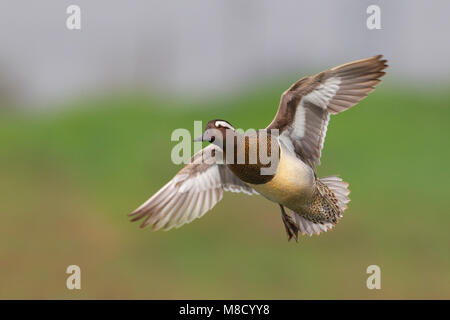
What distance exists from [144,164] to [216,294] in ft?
12.7

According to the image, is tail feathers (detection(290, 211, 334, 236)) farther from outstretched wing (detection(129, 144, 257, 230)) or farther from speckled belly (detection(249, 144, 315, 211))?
speckled belly (detection(249, 144, 315, 211))

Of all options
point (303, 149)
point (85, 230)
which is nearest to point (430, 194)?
point (85, 230)

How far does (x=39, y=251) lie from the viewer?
1648 centimetres

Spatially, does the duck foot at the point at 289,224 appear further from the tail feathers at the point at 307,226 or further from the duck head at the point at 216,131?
the duck head at the point at 216,131

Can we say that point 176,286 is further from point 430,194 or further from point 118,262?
point 430,194

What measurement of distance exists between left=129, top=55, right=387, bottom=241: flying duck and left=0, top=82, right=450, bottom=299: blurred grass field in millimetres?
9908

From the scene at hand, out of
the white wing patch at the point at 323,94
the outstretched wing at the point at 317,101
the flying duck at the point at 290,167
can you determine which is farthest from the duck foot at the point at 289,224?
the white wing patch at the point at 323,94

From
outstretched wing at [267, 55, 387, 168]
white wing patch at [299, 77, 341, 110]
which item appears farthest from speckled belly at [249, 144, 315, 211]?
white wing patch at [299, 77, 341, 110]

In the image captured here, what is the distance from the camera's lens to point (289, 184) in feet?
13.3

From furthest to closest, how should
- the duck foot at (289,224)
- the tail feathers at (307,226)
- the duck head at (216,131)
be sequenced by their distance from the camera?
the tail feathers at (307,226)
the duck foot at (289,224)
the duck head at (216,131)

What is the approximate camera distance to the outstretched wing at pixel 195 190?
4.48 metres

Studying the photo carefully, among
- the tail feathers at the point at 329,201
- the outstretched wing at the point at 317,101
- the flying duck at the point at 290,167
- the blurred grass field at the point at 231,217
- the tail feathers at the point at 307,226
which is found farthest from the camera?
the blurred grass field at the point at 231,217

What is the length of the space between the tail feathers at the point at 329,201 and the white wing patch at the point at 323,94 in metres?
0.45

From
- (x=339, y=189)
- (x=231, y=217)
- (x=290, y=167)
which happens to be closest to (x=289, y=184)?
(x=290, y=167)
